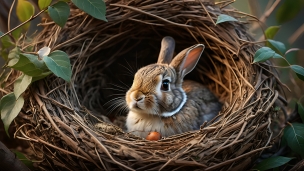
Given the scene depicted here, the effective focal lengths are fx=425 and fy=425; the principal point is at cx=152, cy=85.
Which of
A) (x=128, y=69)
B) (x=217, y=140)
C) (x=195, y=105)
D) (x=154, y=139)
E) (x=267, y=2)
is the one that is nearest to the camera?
(x=217, y=140)

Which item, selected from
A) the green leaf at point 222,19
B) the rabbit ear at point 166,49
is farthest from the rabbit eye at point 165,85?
the green leaf at point 222,19

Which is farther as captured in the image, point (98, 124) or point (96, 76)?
point (96, 76)

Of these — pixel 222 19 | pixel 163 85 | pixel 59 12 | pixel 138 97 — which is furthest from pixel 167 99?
pixel 59 12

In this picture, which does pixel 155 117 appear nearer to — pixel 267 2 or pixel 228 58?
pixel 228 58

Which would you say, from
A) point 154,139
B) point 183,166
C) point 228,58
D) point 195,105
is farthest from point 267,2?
point 183,166

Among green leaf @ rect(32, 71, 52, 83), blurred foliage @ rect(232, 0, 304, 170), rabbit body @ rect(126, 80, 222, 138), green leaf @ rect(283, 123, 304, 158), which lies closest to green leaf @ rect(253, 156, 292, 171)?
blurred foliage @ rect(232, 0, 304, 170)

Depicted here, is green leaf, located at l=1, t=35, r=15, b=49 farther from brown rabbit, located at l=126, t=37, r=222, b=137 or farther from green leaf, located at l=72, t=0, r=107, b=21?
brown rabbit, located at l=126, t=37, r=222, b=137
